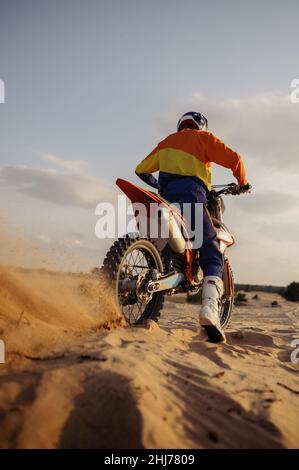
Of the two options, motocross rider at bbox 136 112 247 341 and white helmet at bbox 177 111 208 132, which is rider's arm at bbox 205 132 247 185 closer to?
motocross rider at bbox 136 112 247 341

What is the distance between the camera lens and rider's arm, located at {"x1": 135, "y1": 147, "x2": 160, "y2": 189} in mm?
4484

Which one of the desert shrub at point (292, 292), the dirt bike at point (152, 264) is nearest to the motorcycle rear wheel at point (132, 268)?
the dirt bike at point (152, 264)

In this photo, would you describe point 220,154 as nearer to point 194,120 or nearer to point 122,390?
point 194,120

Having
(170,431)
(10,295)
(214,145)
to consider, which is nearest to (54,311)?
(10,295)

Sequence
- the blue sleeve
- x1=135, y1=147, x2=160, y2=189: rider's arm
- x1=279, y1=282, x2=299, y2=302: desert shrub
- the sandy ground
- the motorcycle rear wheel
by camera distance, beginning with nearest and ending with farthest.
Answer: the sandy ground < the motorcycle rear wheel < x1=135, y1=147, x2=160, y2=189: rider's arm < the blue sleeve < x1=279, y1=282, x2=299, y2=302: desert shrub

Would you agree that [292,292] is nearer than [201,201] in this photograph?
No

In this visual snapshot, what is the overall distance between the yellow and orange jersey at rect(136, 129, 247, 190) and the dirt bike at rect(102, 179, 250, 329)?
0.50 meters

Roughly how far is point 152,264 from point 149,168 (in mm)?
1195

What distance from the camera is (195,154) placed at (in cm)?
414

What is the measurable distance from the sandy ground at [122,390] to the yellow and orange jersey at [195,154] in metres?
1.92

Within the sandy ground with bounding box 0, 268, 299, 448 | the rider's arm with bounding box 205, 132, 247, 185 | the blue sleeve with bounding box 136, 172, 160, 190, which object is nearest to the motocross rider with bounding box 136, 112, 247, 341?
the rider's arm with bounding box 205, 132, 247, 185

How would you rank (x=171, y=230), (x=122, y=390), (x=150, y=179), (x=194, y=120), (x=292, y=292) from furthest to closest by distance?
1. (x=292, y=292)
2. (x=150, y=179)
3. (x=194, y=120)
4. (x=171, y=230)
5. (x=122, y=390)

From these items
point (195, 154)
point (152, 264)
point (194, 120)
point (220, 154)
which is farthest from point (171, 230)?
point (194, 120)

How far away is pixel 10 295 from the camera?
290 cm
